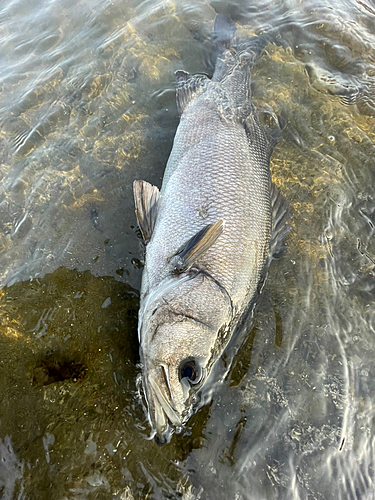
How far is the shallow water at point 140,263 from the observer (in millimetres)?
2707

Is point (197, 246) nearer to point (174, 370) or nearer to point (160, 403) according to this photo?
point (174, 370)

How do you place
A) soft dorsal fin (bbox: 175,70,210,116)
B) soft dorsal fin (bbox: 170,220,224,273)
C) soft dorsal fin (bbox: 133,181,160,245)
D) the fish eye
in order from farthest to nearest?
soft dorsal fin (bbox: 175,70,210,116), soft dorsal fin (bbox: 133,181,160,245), soft dorsal fin (bbox: 170,220,224,273), the fish eye

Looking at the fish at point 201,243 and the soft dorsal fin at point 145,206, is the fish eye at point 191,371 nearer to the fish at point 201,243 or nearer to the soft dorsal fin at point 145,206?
the fish at point 201,243

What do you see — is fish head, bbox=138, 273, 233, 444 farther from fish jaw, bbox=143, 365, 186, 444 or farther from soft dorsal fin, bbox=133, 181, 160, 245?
soft dorsal fin, bbox=133, 181, 160, 245

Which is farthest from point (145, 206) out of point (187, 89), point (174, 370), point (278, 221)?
point (187, 89)

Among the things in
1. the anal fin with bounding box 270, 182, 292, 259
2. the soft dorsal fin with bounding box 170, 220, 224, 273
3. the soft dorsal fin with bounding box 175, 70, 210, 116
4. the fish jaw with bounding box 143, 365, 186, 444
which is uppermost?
the soft dorsal fin with bounding box 175, 70, 210, 116

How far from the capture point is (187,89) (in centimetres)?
404

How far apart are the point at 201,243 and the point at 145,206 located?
2.88 ft

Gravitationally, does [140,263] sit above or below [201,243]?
below

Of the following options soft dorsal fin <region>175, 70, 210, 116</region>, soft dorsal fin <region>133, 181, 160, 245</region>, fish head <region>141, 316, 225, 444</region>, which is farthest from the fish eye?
soft dorsal fin <region>175, 70, 210, 116</region>

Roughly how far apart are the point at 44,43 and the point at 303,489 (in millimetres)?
6412

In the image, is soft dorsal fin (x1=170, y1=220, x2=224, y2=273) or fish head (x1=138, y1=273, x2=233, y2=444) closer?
fish head (x1=138, y1=273, x2=233, y2=444)

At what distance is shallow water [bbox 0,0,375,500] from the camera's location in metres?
2.71

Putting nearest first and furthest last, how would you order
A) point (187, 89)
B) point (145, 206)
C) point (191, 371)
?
point (191, 371)
point (145, 206)
point (187, 89)
